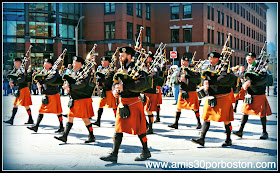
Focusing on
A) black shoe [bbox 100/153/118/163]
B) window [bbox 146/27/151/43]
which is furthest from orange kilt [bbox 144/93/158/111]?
window [bbox 146/27/151/43]

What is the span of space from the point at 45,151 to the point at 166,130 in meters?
3.53

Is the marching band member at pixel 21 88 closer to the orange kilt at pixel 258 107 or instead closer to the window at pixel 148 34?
the orange kilt at pixel 258 107

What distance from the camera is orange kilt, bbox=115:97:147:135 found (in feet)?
19.2

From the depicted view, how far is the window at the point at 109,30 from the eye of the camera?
33.3 metres

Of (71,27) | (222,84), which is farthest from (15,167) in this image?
(71,27)

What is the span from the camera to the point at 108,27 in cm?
3359

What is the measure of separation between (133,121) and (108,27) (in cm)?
2876

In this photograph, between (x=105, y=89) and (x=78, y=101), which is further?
(x=105, y=89)

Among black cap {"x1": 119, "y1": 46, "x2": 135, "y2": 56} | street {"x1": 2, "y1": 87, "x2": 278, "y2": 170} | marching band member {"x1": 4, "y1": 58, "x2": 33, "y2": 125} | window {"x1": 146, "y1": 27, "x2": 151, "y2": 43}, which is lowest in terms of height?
street {"x1": 2, "y1": 87, "x2": 278, "y2": 170}

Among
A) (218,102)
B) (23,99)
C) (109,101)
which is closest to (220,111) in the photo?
(218,102)

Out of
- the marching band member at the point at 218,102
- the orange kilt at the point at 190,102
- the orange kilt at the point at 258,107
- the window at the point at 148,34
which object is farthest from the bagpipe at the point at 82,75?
the window at the point at 148,34

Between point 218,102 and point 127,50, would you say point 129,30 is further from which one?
point 127,50

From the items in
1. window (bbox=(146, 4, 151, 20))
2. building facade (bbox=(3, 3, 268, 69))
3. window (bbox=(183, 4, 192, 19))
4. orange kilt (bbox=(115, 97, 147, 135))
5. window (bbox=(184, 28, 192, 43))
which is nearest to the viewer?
orange kilt (bbox=(115, 97, 147, 135))

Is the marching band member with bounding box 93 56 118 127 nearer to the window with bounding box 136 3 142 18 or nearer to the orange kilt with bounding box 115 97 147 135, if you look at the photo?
the orange kilt with bounding box 115 97 147 135
